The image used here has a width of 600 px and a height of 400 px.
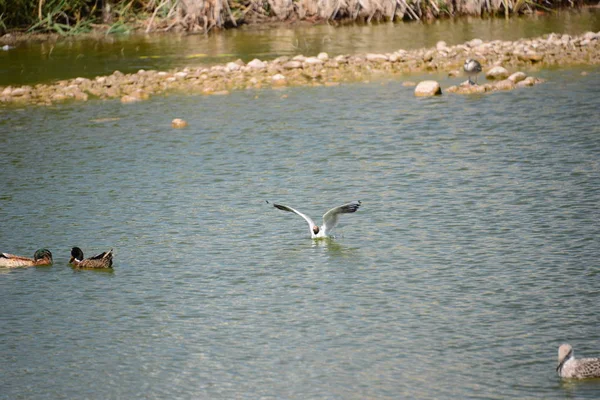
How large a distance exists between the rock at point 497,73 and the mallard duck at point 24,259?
38.3 ft

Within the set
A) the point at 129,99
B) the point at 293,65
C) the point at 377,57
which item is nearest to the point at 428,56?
the point at 377,57

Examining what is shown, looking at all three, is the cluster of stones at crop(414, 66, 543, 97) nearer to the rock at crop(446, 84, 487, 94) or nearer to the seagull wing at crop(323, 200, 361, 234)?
the rock at crop(446, 84, 487, 94)

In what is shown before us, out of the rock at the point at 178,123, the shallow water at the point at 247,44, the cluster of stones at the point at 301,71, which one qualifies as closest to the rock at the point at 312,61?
the cluster of stones at the point at 301,71

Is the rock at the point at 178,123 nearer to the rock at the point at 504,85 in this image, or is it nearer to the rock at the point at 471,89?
the rock at the point at 471,89

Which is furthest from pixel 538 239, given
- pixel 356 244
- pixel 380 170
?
pixel 380 170

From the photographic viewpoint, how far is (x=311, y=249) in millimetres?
11945

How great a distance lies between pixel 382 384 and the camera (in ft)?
26.8

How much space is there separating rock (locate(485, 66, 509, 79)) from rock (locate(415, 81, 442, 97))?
1559 mm

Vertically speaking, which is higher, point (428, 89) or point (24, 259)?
point (428, 89)

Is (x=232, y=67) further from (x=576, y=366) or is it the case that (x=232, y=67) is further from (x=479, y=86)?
(x=576, y=366)

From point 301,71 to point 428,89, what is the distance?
381 cm

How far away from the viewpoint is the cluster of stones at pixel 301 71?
22.0m

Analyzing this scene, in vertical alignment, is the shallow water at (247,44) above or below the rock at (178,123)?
above

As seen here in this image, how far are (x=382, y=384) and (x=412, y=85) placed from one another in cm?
1322
